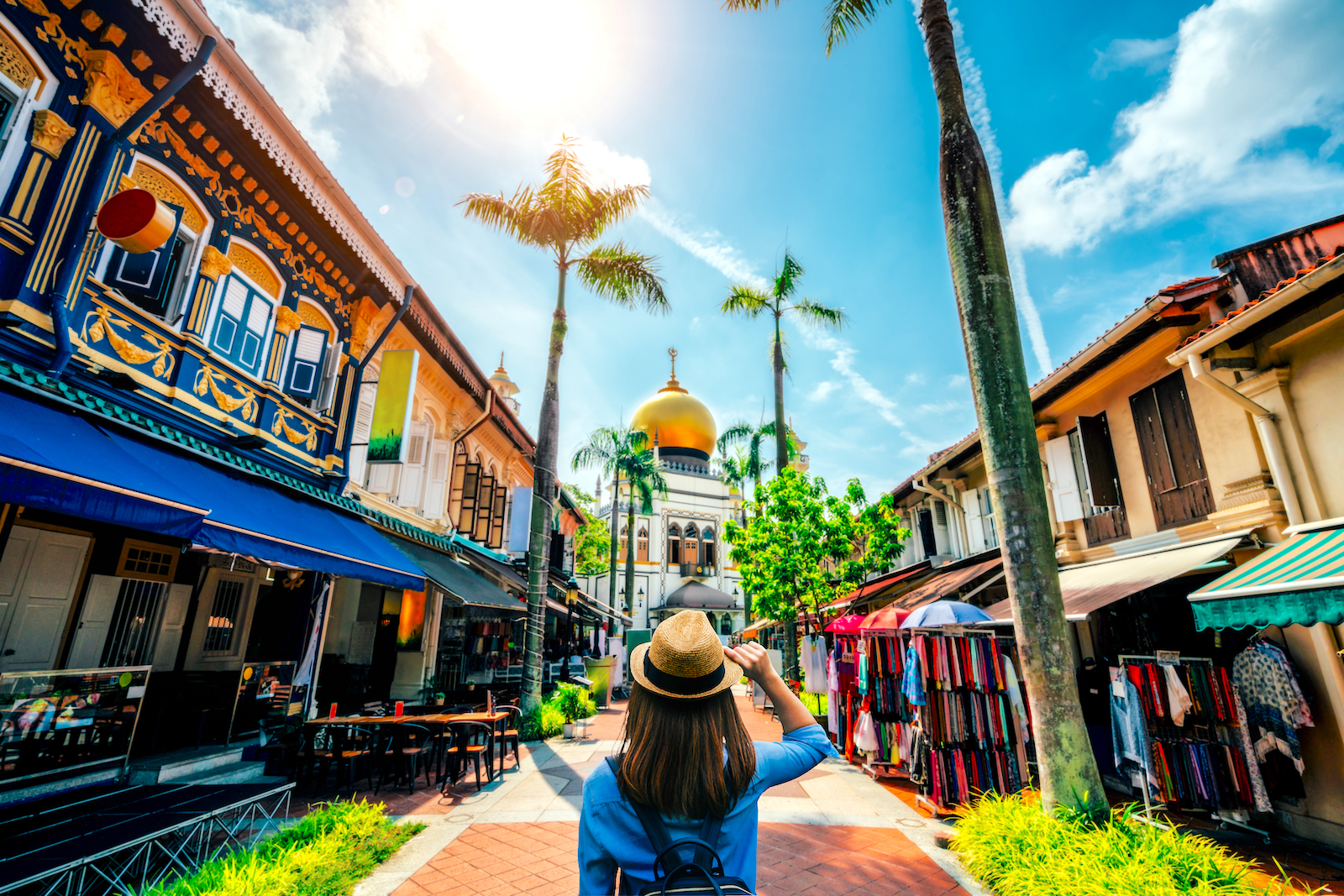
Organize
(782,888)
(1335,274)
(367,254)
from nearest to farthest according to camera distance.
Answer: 1. (782,888)
2. (1335,274)
3. (367,254)

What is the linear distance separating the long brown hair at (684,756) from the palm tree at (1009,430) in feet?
13.8

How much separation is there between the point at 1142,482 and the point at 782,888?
7633 mm

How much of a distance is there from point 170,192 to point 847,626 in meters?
10.7

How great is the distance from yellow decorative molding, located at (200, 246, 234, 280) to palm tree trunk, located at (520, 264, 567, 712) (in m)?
5.51

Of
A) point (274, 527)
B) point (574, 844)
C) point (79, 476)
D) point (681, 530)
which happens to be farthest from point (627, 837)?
point (681, 530)

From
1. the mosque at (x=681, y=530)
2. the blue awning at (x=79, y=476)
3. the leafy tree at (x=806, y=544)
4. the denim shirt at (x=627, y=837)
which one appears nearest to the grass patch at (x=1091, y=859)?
the denim shirt at (x=627, y=837)

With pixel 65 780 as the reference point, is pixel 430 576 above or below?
above

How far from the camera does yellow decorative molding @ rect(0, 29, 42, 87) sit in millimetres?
4891

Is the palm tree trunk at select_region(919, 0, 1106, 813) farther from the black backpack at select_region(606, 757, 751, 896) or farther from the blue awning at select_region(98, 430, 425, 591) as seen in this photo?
the blue awning at select_region(98, 430, 425, 591)

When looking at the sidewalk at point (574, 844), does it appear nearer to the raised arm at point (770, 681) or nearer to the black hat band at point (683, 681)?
the raised arm at point (770, 681)

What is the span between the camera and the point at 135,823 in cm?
417

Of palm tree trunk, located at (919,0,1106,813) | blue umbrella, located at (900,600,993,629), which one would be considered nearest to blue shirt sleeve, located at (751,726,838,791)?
palm tree trunk, located at (919,0,1106,813)

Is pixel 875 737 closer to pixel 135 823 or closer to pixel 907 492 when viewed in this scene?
pixel 135 823

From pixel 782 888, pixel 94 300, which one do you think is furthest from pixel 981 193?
pixel 94 300
